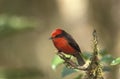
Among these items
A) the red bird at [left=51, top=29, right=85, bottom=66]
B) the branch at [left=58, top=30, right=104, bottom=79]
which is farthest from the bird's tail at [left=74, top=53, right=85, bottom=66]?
the branch at [left=58, top=30, right=104, bottom=79]

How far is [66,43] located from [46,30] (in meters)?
5.33

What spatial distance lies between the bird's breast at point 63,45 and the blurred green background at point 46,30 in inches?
125

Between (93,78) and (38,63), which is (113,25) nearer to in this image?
(38,63)

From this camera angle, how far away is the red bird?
5.03ft

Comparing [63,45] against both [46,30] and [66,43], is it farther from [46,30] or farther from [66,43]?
[46,30]

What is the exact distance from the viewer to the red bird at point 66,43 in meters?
1.53

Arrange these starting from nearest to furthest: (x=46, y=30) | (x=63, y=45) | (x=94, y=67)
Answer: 1. (x=94, y=67)
2. (x=63, y=45)
3. (x=46, y=30)

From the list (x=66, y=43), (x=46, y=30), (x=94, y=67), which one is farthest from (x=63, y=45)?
(x=46, y=30)

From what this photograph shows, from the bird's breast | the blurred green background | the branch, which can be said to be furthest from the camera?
the blurred green background

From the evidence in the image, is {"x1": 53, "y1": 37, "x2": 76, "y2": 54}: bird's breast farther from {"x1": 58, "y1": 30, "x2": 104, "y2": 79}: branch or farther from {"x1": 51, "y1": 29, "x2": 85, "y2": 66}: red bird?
{"x1": 58, "y1": 30, "x2": 104, "y2": 79}: branch

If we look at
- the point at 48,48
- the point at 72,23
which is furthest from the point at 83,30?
the point at 48,48

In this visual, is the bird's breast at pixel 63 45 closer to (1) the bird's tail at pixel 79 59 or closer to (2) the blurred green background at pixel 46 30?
(1) the bird's tail at pixel 79 59

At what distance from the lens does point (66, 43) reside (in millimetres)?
1574

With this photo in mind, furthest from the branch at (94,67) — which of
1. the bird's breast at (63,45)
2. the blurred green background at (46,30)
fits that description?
the blurred green background at (46,30)
